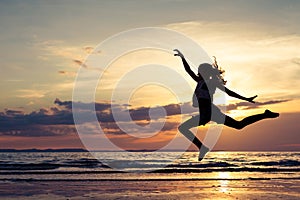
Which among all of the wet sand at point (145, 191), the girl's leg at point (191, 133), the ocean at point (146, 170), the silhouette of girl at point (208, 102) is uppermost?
the silhouette of girl at point (208, 102)

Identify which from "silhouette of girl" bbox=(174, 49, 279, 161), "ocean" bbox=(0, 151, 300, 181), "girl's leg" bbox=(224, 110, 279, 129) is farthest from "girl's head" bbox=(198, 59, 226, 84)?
"ocean" bbox=(0, 151, 300, 181)

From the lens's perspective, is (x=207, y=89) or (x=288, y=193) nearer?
(x=207, y=89)

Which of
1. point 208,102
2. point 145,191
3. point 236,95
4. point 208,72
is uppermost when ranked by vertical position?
point 208,72

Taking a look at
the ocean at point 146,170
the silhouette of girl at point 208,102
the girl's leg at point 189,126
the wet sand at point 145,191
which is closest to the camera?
the silhouette of girl at point 208,102

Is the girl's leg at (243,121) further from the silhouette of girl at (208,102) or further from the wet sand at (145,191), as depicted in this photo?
the wet sand at (145,191)

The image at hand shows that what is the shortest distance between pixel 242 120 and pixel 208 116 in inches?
34.6

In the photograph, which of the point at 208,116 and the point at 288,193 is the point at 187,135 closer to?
the point at 208,116

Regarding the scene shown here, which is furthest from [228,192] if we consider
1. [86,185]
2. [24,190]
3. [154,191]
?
[24,190]

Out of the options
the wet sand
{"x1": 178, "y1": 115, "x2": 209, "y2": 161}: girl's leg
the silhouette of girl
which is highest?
the silhouette of girl

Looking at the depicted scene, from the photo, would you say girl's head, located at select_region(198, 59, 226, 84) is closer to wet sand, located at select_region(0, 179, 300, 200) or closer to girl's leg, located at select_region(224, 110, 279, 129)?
girl's leg, located at select_region(224, 110, 279, 129)

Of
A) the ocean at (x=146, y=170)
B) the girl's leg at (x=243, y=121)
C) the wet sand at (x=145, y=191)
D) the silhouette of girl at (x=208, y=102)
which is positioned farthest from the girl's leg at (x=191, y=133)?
the ocean at (x=146, y=170)

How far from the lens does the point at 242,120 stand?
1105 cm

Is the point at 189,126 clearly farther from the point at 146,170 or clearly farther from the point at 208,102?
the point at 146,170

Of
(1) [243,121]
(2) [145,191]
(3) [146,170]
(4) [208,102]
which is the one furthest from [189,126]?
(3) [146,170]
